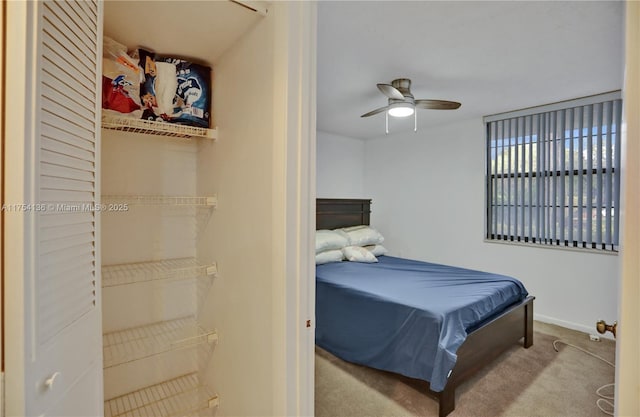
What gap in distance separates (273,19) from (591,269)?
3.74 metres

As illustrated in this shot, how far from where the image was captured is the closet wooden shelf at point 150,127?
1.26m

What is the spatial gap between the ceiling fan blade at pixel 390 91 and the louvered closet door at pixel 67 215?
1.83m

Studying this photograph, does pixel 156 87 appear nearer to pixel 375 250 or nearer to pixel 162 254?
pixel 162 254

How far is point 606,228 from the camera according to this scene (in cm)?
297

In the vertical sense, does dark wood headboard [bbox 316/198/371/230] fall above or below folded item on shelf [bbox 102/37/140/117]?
below

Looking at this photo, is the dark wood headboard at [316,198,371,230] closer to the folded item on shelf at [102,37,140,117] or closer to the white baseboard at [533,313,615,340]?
the white baseboard at [533,313,615,340]

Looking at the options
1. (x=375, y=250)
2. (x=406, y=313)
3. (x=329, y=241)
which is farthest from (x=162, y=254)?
(x=375, y=250)

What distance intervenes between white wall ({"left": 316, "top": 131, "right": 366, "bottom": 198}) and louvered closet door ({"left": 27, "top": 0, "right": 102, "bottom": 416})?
3.52m

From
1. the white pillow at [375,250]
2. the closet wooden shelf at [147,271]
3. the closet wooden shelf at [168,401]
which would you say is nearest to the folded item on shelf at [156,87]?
the closet wooden shelf at [147,271]

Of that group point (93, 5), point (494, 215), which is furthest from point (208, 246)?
point (494, 215)

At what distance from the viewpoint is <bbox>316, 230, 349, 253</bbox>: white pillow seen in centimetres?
339

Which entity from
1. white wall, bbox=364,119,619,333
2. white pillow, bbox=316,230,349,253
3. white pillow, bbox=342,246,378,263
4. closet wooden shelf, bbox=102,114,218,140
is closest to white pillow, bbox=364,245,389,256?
white pillow, bbox=342,246,378,263

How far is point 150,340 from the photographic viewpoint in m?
1.51

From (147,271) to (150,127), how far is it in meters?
0.68
